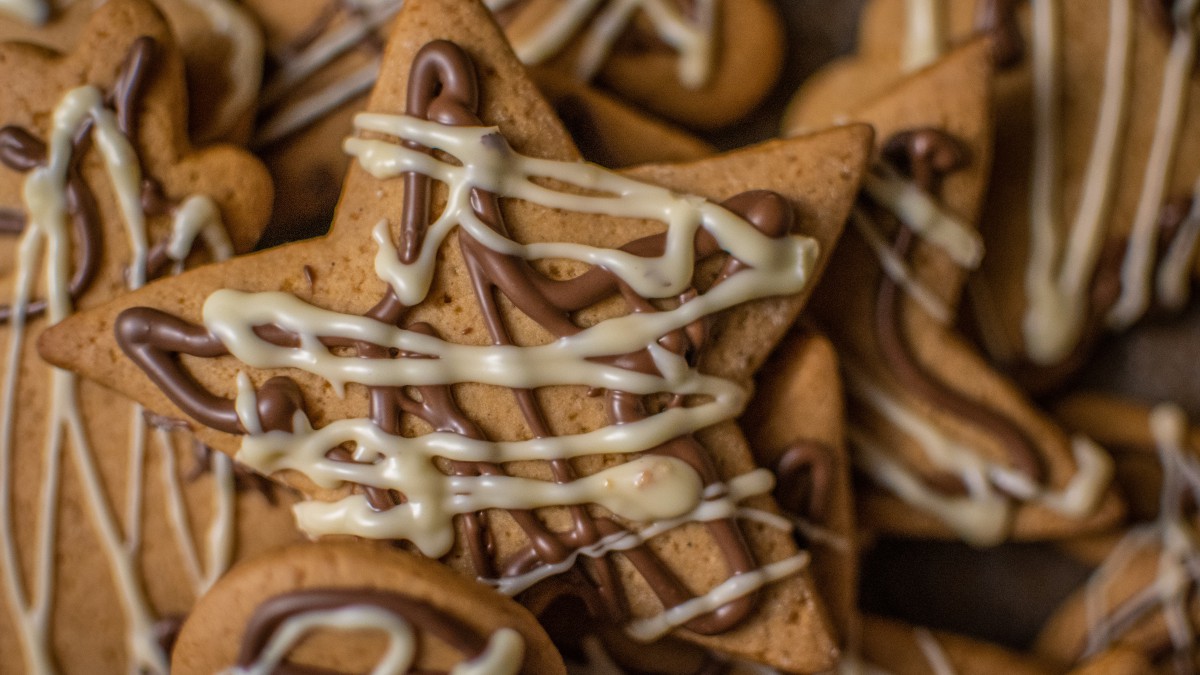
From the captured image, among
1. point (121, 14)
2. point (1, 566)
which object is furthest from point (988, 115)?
point (1, 566)

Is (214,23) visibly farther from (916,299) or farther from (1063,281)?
(1063,281)

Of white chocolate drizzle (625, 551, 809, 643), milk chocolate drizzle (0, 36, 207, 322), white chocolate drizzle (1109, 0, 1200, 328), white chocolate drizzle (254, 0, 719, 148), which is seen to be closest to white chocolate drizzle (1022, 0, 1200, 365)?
white chocolate drizzle (1109, 0, 1200, 328)

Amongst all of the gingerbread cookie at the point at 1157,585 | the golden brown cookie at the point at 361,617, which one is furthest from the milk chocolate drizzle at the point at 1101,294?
the golden brown cookie at the point at 361,617

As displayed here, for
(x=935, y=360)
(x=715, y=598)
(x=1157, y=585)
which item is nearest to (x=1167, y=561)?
(x=1157, y=585)

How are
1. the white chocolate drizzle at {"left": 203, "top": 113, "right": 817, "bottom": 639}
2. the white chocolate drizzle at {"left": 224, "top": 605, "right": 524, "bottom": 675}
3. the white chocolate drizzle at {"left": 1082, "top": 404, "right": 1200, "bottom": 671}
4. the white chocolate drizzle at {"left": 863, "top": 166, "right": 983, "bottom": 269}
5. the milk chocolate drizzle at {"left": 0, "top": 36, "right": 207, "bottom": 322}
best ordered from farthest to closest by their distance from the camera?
the white chocolate drizzle at {"left": 1082, "top": 404, "right": 1200, "bottom": 671}
the white chocolate drizzle at {"left": 863, "top": 166, "right": 983, "bottom": 269}
the milk chocolate drizzle at {"left": 0, "top": 36, "right": 207, "bottom": 322}
the white chocolate drizzle at {"left": 203, "top": 113, "right": 817, "bottom": 639}
the white chocolate drizzle at {"left": 224, "top": 605, "right": 524, "bottom": 675}

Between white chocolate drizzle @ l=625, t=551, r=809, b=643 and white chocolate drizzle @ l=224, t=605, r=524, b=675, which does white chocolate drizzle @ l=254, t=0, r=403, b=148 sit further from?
white chocolate drizzle @ l=625, t=551, r=809, b=643

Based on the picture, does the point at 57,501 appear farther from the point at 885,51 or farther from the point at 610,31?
the point at 885,51

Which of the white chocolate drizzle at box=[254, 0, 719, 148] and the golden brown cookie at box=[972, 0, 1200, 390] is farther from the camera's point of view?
the golden brown cookie at box=[972, 0, 1200, 390]
